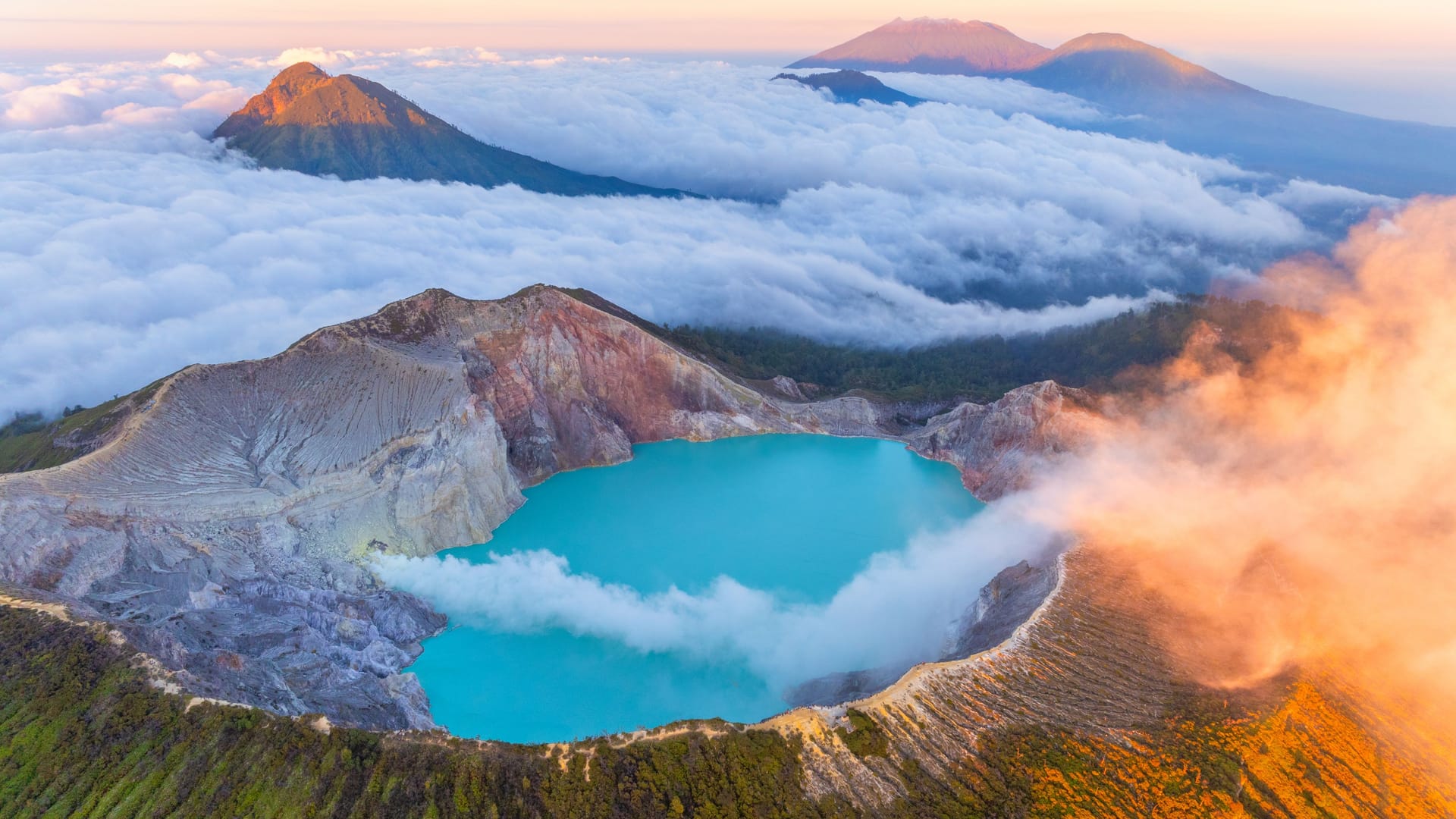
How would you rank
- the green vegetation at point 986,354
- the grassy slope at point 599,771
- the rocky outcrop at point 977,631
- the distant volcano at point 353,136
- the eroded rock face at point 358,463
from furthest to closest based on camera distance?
the distant volcano at point 353,136
the green vegetation at point 986,354
the eroded rock face at point 358,463
the rocky outcrop at point 977,631
the grassy slope at point 599,771

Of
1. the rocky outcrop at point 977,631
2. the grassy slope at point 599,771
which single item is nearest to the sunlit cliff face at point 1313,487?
the grassy slope at point 599,771

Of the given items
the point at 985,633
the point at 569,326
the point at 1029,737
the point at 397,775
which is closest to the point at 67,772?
the point at 397,775

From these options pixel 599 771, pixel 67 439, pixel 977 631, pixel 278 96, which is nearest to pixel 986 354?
pixel 977 631

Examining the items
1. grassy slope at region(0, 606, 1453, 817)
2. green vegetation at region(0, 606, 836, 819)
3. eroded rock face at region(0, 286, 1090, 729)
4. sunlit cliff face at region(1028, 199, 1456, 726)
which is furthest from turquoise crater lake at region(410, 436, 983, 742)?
sunlit cliff face at region(1028, 199, 1456, 726)

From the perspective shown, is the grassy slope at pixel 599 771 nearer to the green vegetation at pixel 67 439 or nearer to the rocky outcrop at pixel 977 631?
the rocky outcrop at pixel 977 631

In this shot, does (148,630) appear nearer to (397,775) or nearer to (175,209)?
(397,775)

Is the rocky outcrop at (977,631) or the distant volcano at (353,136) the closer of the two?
the rocky outcrop at (977,631)

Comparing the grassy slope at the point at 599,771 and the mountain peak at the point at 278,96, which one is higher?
the mountain peak at the point at 278,96
